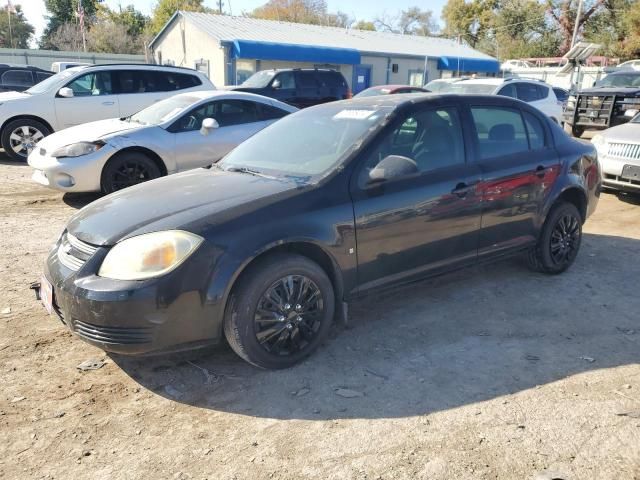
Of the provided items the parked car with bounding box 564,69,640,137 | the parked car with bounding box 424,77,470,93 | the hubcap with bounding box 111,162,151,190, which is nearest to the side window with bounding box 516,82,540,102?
the parked car with bounding box 424,77,470,93

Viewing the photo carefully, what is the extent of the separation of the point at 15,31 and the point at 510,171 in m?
66.5

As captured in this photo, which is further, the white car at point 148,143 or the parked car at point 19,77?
the parked car at point 19,77

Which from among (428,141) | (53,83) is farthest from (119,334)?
(53,83)

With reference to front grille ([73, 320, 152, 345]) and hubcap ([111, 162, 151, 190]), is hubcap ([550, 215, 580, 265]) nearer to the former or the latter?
front grille ([73, 320, 152, 345])

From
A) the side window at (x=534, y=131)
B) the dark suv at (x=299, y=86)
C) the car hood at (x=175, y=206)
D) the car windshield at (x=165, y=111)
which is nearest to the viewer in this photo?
the car hood at (x=175, y=206)

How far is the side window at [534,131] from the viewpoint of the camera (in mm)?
4734

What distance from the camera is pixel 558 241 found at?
4945 millimetres

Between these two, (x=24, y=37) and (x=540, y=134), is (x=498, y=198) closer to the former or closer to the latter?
(x=540, y=134)

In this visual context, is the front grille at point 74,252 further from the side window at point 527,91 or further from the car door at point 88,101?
the side window at point 527,91

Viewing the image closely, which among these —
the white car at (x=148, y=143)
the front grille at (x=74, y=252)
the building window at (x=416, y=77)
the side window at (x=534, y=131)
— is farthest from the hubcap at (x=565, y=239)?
the building window at (x=416, y=77)

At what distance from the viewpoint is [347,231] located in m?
3.46

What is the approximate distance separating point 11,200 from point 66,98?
3.38 m

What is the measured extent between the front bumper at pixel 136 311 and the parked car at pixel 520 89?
10852 mm

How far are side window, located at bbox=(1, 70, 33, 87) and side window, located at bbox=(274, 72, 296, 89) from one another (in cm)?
779
